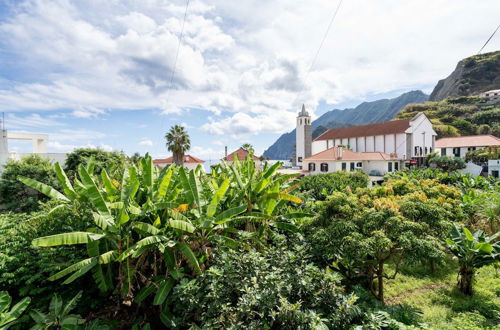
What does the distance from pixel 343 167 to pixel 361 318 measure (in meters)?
34.2

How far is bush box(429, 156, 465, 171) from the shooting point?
3438cm

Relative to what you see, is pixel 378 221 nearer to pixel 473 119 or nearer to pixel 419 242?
pixel 419 242

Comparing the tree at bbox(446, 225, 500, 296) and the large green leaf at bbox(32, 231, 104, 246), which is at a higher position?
the large green leaf at bbox(32, 231, 104, 246)

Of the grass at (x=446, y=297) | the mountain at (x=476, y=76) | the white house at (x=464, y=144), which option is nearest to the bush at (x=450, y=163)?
the white house at (x=464, y=144)

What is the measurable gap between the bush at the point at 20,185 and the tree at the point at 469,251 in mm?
21637

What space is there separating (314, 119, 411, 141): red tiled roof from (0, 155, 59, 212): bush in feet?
167

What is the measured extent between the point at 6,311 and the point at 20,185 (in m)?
18.2

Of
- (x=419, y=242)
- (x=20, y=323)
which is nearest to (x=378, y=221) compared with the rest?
(x=419, y=242)

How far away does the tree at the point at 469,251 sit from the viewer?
18.6 feet

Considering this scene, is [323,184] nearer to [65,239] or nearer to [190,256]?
[190,256]

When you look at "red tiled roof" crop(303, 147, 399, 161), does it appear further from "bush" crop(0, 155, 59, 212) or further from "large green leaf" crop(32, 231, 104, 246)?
"large green leaf" crop(32, 231, 104, 246)

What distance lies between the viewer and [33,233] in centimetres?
495

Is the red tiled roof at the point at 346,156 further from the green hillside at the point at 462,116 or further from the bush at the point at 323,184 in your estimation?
the green hillside at the point at 462,116

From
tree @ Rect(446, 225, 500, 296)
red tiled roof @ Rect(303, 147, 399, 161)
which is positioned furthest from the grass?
red tiled roof @ Rect(303, 147, 399, 161)
